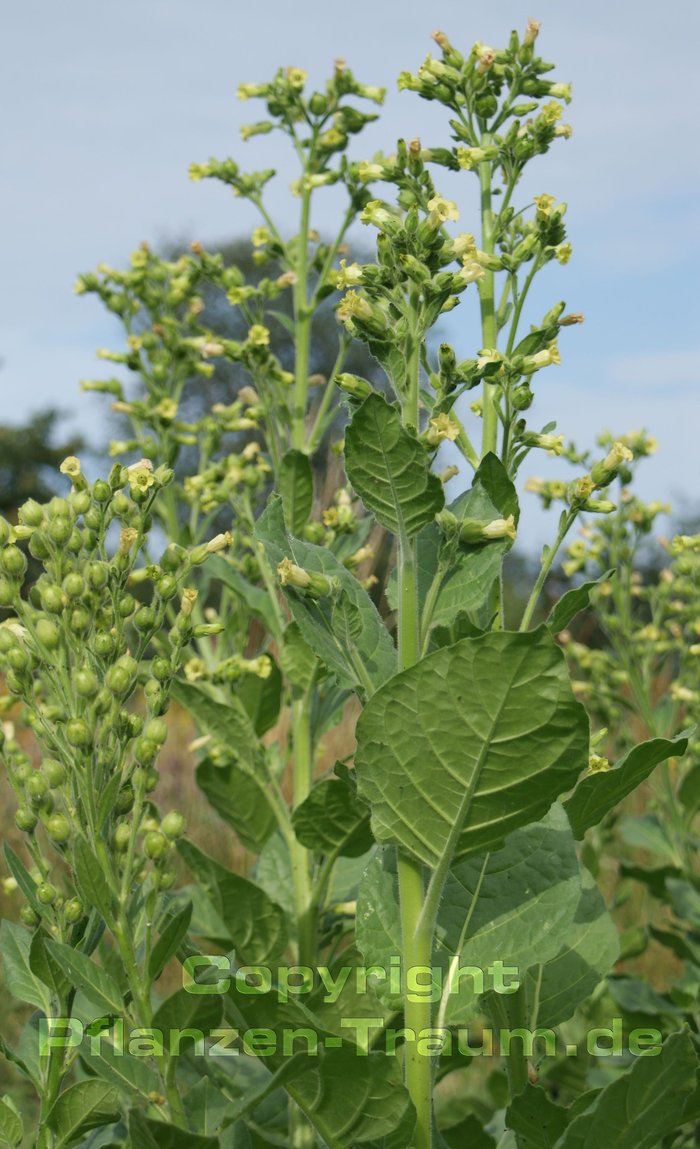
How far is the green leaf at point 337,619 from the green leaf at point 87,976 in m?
0.43

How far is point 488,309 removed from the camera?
1809 mm

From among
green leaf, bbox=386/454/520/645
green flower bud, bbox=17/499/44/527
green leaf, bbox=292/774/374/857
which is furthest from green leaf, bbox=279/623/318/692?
green flower bud, bbox=17/499/44/527

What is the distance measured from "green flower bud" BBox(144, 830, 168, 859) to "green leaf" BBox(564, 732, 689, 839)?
1.72 ft

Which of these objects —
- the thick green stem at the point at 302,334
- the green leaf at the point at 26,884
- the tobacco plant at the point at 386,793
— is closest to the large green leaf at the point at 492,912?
the tobacco plant at the point at 386,793

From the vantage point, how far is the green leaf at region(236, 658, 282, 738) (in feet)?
7.98

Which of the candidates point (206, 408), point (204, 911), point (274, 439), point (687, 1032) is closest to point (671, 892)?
point (204, 911)

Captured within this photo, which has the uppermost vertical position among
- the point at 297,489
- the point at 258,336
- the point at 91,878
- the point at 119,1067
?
the point at 258,336

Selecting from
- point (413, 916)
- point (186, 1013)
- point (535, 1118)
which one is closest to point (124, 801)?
point (186, 1013)

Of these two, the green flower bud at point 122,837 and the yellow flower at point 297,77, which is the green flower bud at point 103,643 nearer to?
the green flower bud at point 122,837

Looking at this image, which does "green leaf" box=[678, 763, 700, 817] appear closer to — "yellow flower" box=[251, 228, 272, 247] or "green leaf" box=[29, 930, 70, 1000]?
"yellow flower" box=[251, 228, 272, 247]

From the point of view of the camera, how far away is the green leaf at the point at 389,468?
127 cm

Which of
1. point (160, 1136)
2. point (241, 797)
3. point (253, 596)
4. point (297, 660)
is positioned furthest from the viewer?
point (253, 596)

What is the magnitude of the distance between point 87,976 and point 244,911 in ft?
2.05

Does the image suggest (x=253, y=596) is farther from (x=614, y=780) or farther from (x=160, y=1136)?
(x=160, y=1136)
